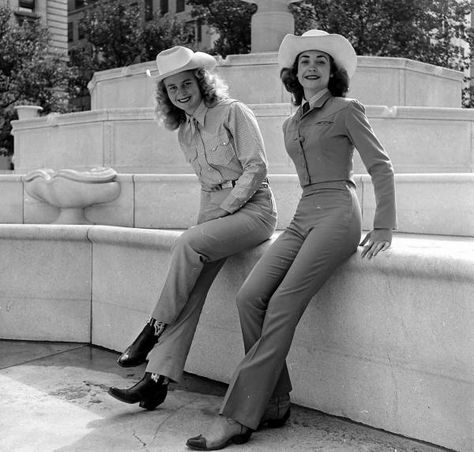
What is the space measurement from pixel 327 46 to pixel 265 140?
3.75m

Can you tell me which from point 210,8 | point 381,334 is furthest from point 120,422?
point 210,8

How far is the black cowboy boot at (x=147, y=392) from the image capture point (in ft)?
12.0

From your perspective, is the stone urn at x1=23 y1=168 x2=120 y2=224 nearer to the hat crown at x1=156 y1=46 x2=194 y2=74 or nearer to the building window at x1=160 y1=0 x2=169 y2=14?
the hat crown at x1=156 y1=46 x2=194 y2=74

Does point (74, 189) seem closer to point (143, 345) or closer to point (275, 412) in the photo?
point (143, 345)

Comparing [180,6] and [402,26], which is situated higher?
[180,6]

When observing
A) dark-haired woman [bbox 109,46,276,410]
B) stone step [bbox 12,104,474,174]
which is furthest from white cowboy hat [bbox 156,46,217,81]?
stone step [bbox 12,104,474,174]

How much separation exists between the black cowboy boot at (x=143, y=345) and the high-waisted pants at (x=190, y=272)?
4 cm

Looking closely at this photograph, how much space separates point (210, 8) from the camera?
26859 millimetres

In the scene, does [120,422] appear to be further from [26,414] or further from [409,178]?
[409,178]

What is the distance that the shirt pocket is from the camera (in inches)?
151

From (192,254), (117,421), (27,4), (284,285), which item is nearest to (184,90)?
(192,254)

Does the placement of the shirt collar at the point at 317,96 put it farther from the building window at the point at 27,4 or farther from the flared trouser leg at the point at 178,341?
the building window at the point at 27,4

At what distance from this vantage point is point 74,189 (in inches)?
231

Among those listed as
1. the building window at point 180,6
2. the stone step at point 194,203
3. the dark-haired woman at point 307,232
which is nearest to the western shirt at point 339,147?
the dark-haired woman at point 307,232
